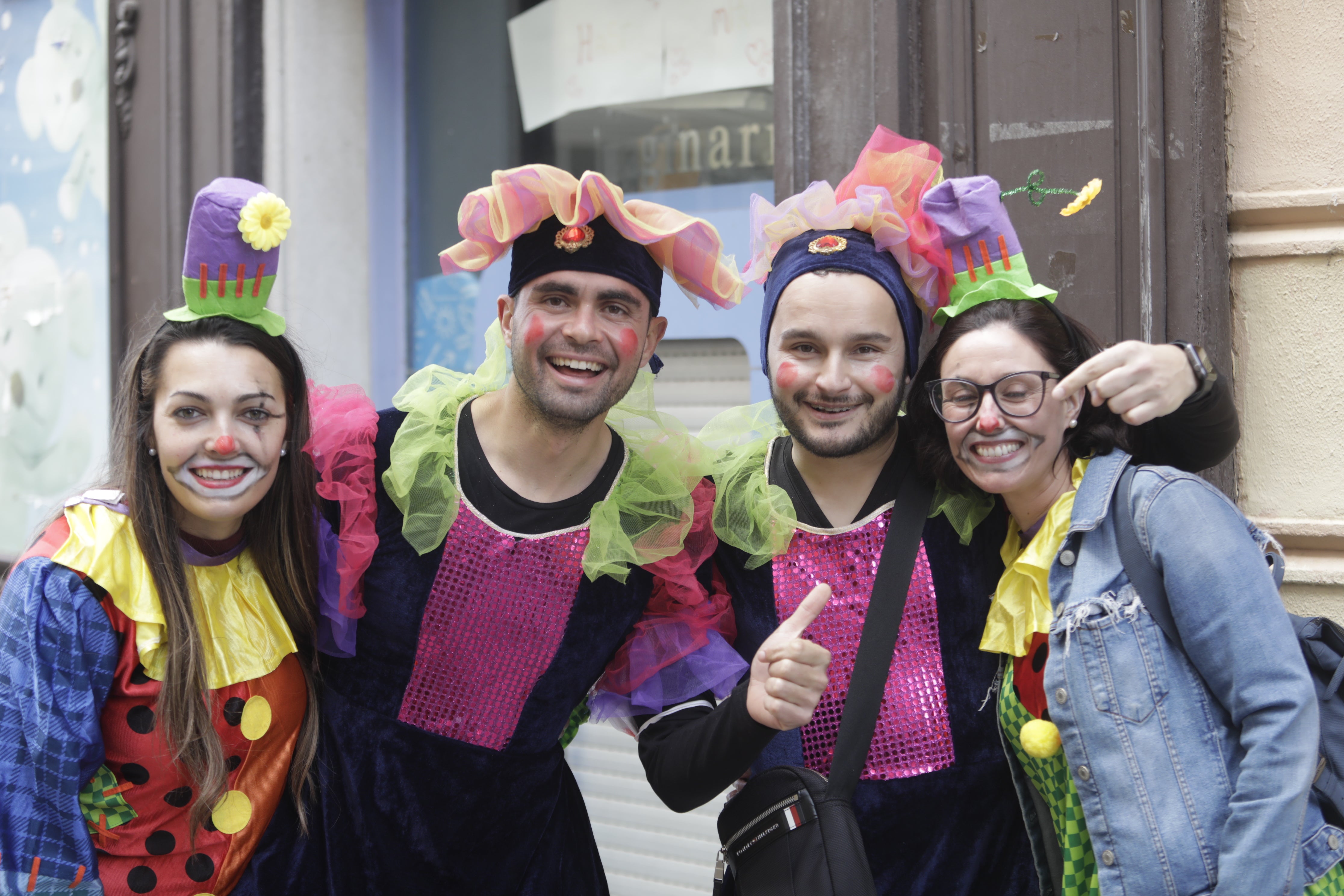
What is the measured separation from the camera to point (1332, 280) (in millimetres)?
2785

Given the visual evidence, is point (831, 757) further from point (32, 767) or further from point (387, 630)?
point (32, 767)

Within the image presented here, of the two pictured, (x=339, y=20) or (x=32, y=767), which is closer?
(x=32, y=767)

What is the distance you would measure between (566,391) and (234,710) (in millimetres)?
950

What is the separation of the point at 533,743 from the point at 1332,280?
2.23m

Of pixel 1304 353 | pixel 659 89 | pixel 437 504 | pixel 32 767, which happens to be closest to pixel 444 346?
pixel 659 89

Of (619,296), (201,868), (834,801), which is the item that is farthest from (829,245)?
(201,868)

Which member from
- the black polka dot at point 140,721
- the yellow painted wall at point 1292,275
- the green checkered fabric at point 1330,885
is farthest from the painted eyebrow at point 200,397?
the yellow painted wall at point 1292,275

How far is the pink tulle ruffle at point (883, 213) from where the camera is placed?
8.08ft

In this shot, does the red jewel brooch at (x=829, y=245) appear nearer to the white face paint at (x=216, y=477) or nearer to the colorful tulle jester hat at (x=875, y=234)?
the colorful tulle jester hat at (x=875, y=234)

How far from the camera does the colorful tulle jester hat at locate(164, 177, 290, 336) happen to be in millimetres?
2338

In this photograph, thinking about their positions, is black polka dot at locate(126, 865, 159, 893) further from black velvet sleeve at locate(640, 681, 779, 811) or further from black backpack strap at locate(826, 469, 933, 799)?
black backpack strap at locate(826, 469, 933, 799)

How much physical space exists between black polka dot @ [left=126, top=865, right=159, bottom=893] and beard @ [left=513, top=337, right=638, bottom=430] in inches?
47.5

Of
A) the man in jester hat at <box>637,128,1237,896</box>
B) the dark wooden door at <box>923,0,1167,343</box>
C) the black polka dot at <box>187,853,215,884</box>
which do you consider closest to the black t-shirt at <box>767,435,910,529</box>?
the man in jester hat at <box>637,128,1237,896</box>

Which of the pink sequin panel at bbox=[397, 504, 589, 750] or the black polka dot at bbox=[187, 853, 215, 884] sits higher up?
the pink sequin panel at bbox=[397, 504, 589, 750]
